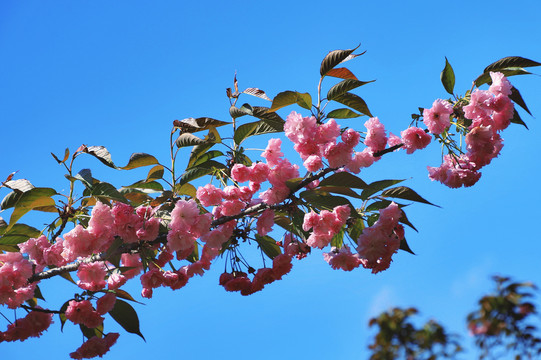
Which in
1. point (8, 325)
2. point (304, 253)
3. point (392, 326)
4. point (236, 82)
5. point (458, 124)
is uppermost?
point (392, 326)

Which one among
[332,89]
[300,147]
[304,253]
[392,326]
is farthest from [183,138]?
[392,326]

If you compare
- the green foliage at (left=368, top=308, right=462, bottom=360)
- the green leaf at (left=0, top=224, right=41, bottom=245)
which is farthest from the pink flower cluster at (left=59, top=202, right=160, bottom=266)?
the green foliage at (left=368, top=308, right=462, bottom=360)

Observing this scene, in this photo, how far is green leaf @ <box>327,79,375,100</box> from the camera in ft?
7.04

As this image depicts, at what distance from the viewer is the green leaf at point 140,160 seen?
88.8 inches

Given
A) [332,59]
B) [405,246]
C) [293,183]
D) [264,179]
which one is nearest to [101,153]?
[264,179]

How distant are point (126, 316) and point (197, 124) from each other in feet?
3.27

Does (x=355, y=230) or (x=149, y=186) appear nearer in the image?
(x=149, y=186)

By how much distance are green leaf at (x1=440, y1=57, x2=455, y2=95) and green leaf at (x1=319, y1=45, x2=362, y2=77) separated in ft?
1.28

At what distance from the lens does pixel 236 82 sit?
2.43 metres

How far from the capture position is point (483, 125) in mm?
2119

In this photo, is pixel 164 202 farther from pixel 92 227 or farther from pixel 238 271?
pixel 238 271

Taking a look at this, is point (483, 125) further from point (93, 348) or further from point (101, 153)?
point (93, 348)

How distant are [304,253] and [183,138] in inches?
33.3

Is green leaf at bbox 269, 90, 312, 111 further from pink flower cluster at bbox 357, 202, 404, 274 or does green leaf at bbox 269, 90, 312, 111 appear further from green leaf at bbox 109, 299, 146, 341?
green leaf at bbox 109, 299, 146, 341
